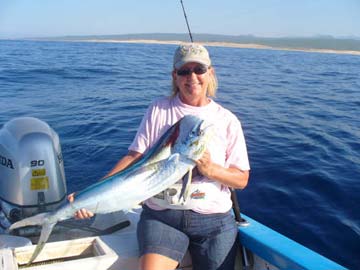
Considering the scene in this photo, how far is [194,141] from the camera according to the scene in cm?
255

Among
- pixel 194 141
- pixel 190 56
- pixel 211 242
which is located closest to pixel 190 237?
pixel 211 242

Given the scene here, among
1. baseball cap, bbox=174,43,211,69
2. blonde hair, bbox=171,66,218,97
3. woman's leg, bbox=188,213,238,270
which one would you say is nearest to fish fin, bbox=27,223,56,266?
woman's leg, bbox=188,213,238,270

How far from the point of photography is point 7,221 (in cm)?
388

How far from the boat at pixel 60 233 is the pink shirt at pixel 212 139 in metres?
0.44

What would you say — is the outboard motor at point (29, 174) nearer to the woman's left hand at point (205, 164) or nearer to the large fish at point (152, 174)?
the large fish at point (152, 174)

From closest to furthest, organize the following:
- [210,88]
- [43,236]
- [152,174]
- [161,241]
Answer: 1. [152,174]
2. [43,236]
3. [161,241]
4. [210,88]

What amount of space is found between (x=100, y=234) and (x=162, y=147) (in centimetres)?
141

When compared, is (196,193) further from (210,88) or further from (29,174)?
(29,174)

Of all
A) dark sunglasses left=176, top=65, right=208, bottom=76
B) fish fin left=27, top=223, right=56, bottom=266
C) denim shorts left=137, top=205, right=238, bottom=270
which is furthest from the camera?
dark sunglasses left=176, top=65, right=208, bottom=76

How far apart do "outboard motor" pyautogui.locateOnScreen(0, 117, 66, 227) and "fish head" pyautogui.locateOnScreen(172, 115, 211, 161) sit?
1.86 m

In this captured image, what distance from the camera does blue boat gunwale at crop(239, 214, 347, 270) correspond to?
289 centimetres

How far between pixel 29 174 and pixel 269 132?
6869mm

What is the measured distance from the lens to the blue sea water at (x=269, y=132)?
18.3 feet

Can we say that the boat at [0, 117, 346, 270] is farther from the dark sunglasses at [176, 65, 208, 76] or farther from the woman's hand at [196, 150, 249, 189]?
the dark sunglasses at [176, 65, 208, 76]
